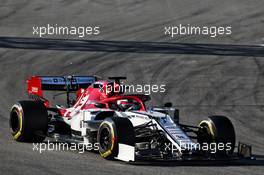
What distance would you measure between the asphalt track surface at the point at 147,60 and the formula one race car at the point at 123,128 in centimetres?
29

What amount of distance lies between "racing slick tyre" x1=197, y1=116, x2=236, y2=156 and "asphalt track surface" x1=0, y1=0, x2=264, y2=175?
0.55 m

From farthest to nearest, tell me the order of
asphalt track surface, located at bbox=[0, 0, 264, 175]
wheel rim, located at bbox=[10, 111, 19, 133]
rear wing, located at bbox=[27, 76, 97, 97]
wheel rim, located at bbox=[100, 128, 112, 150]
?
rear wing, located at bbox=[27, 76, 97, 97] < wheel rim, located at bbox=[10, 111, 19, 133] < wheel rim, located at bbox=[100, 128, 112, 150] < asphalt track surface, located at bbox=[0, 0, 264, 175]

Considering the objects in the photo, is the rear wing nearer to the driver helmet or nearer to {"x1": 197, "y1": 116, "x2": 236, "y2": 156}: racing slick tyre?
the driver helmet

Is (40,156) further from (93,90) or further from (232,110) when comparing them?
(232,110)

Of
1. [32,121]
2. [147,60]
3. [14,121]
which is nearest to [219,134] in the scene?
Answer: [32,121]

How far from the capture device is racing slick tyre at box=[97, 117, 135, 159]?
12.9 m

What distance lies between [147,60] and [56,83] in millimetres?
10105

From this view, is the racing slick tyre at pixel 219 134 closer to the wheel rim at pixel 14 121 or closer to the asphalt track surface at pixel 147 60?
the asphalt track surface at pixel 147 60

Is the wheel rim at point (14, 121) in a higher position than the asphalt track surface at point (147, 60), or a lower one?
lower

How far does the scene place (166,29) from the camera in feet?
104

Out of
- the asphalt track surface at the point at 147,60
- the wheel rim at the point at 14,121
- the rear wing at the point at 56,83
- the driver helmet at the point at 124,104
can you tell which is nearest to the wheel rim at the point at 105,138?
the asphalt track surface at the point at 147,60

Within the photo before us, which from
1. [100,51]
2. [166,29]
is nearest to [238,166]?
[100,51]

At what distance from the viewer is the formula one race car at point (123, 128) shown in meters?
13.0

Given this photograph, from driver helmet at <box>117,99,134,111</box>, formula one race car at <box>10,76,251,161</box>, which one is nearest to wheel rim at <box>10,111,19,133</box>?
formula one race car at <box>10,76,251,161</box>
